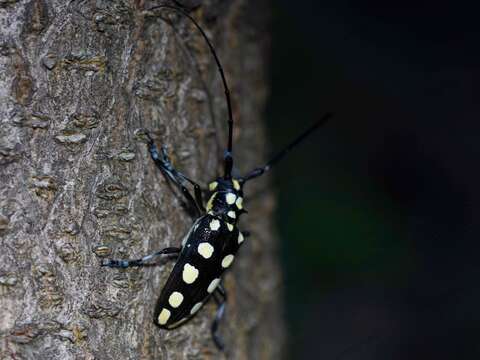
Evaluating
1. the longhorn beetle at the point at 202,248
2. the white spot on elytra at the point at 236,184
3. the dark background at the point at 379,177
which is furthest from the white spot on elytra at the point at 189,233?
the dark background at the point at 379,177

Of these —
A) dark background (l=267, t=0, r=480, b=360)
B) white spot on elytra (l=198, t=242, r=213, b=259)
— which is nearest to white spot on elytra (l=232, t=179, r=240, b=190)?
white spot on elytra (l=198, t=242, r=213, b=259)

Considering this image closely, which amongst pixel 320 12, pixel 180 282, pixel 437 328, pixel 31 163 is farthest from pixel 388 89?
pixel 31 163

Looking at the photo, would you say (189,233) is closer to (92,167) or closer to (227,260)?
(227,260)

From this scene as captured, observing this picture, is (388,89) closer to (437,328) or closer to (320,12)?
(320,12)

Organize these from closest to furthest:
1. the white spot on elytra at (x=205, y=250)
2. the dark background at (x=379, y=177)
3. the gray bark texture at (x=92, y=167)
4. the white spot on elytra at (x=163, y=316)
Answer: the gray bark texture at (x=92, y=167), the white spot on elytra at (x=163, y=316), the white spot on elytra at (x=205, y=250), the dark background at (x=379, y=177)

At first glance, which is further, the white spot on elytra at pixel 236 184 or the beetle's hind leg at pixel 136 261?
the white spot on elytra at pixel 236 184

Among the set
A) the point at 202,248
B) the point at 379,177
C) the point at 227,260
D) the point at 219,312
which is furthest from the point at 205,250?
the point at 379,177

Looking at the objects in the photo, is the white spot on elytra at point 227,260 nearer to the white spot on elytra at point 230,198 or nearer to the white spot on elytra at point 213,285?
the white spot on elytra at point 213,285
